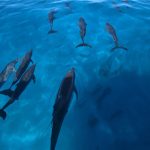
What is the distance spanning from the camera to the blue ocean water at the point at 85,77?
7504 millimetres

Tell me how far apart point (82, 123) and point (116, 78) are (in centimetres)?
242

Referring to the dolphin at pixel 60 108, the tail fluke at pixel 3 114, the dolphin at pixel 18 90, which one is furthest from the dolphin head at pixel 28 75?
the dolphin at pixel 60 108

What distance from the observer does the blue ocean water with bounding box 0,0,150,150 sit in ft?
24.6

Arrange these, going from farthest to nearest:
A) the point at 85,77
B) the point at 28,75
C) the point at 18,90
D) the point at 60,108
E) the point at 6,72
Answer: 1. the point at 85,77
2. the point at 6,72
3. the point at 28,75
4. the point at 18,90
5. the point at 60,108

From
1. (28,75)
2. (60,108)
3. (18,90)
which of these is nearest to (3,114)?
(18,90)

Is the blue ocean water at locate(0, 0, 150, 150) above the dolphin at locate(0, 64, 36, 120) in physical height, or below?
below

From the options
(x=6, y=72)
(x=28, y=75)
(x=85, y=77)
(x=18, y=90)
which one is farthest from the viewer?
(x=85, y=77)

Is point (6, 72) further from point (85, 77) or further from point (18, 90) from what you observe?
point (85, 77)

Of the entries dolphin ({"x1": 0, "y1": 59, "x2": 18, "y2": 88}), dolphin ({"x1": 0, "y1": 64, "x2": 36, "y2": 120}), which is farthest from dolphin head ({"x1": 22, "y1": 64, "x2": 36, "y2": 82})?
dolphin ({"x1": 0, "y1": 59, "x2": 18, "y2": 88})

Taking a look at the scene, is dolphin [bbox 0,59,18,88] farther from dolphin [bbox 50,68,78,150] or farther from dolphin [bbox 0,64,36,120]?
dolphin [bbox 50,68,78,150]

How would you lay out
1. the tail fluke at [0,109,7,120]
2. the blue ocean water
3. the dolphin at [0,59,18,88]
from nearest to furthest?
the blue ocean water < the tail fluke at [0,109,7,120] < the dolphin at [0,59,18,88]

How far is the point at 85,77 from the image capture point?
954cm

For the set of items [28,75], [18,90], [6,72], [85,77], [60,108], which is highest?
[60,108]

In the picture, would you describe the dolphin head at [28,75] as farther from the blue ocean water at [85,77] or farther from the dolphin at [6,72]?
the dolphin at [6,72]
